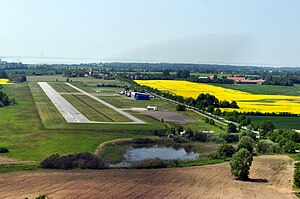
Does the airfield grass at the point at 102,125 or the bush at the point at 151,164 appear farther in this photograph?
the airfield grass at the point at 102,125

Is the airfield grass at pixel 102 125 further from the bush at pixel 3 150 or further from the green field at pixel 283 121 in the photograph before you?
the green field at pixel 283 121

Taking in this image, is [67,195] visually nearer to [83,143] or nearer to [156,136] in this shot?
[83,143]

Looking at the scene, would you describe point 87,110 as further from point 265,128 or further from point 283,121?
point 283,121

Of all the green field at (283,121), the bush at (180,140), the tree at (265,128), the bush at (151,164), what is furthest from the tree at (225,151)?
the green field at (283,121)

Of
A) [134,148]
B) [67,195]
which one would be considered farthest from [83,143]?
[67,195]

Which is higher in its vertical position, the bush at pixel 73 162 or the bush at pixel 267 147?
the bush at pixel 73 162

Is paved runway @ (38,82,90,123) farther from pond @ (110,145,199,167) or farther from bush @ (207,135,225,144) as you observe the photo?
bush @ (207,135,225,144)

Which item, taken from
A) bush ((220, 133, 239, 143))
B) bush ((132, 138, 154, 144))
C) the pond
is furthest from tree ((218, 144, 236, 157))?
bush ((132, 138, 154, 144))
